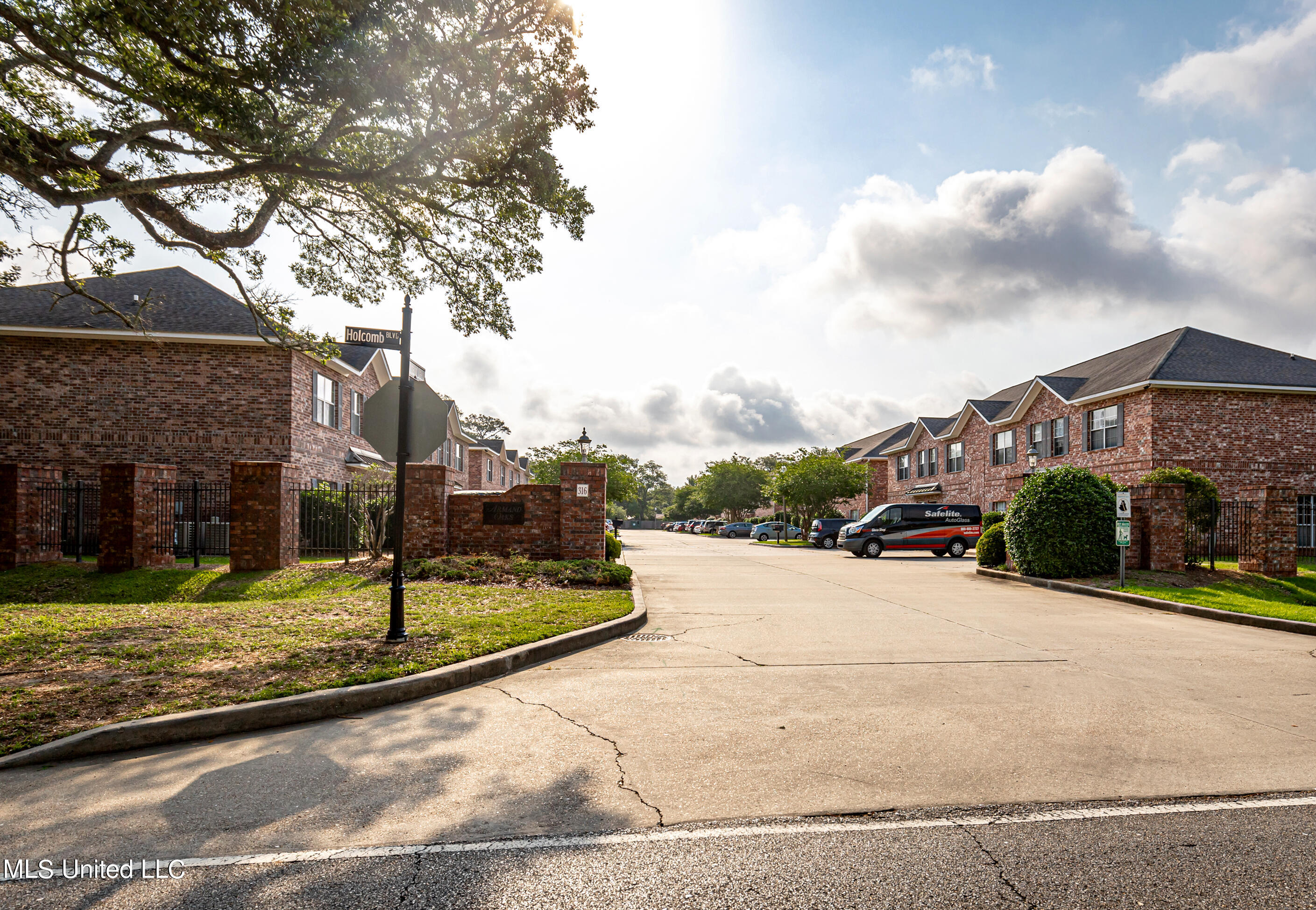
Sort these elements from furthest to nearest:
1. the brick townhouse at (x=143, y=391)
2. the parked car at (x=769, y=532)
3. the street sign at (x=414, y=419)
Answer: the parked car at (x=769, y=532) → the brick townhouse at (x=143, y=391) → the street sign at (x=414, y=419)

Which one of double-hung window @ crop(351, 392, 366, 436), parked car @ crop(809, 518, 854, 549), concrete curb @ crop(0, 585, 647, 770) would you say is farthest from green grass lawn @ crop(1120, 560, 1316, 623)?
double-hung window @ crop(351, 392, 366, 436)

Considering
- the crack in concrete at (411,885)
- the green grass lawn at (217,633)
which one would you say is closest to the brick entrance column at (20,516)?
the green grass lawn at (217,633)

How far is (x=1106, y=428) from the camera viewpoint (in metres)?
27.5

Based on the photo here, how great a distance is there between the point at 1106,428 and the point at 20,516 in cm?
3244

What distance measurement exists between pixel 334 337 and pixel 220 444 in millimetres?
9181

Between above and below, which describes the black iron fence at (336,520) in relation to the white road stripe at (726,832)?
above

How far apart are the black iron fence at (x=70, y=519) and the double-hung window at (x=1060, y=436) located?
32680 millimetres

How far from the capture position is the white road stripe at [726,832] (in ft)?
10.4

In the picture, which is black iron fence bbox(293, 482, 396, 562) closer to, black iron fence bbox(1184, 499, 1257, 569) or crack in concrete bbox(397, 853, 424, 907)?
crack in concrete bbox(397, 853, 424, 907)

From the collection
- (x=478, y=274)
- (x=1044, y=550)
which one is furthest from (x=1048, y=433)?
(x=478, y=274)

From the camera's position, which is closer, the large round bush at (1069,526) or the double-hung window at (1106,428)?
the large round bush at (1069,526)

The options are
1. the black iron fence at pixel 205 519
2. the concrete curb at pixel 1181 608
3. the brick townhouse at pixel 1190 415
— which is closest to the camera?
the concrete curb at pixel 1181 608

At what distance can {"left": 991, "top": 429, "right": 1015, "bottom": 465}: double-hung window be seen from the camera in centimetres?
3522

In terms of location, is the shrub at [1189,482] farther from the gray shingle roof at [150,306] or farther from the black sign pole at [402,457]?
the gray shingle roof at [150,306]
